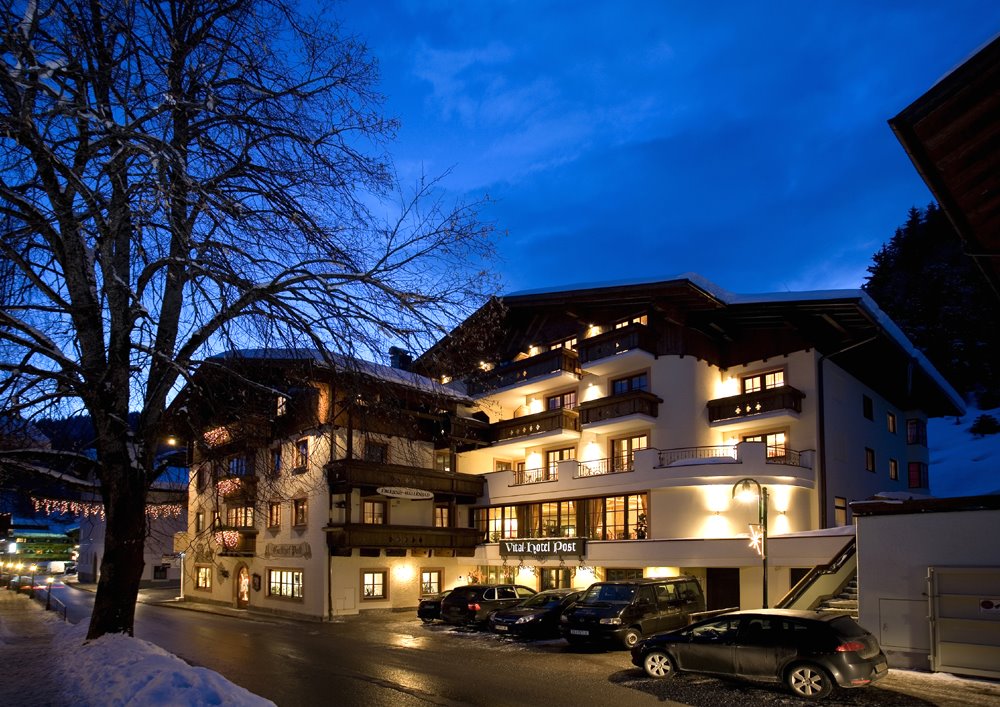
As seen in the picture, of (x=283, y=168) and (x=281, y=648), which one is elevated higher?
(x=283, y=168)

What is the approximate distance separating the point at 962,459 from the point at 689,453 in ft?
111

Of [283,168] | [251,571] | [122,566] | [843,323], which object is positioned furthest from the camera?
[251,571]

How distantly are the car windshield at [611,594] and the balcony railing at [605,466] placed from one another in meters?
11.4

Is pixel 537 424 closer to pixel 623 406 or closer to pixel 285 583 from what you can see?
pixel 623 406

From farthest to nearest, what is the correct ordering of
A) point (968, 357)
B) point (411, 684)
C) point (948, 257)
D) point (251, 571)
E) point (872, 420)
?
point (948, 257) < point (968, 357) < point (251, 571) < point (872, 420) < point (411, 684)

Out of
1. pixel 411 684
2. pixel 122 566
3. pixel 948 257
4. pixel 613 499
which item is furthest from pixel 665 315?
pixel 948 257

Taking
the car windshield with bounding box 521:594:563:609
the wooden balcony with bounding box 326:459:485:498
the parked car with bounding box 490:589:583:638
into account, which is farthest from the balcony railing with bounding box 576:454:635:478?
the parked car with bounding box 490:589:583:638

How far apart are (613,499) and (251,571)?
18.9 m

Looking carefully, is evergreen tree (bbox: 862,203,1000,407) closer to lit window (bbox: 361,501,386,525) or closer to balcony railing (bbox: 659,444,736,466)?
balcony railing (bbox: 659,444,736,466)

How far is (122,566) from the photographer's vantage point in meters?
11.6

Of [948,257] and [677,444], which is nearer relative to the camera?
[677,444]

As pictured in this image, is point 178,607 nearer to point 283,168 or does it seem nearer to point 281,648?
point 281,648

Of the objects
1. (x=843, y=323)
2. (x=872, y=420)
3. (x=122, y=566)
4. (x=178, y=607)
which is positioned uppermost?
(x=843, y=323)

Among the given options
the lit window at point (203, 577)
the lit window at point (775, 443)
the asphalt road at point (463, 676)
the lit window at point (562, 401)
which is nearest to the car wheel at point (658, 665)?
the asphalt road at point (463, 676)
